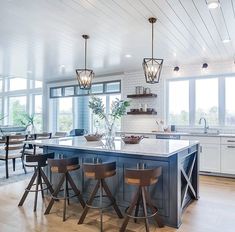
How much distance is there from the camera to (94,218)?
302cm

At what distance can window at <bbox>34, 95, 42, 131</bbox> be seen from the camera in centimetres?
918

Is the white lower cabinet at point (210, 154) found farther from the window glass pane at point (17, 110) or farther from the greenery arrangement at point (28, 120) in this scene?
the window glass pane at point (17, 110)

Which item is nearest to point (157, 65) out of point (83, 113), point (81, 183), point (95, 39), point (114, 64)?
point (95, 39)

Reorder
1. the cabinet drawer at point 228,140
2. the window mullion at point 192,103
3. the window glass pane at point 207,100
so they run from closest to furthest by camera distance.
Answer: the cabinet drawer at point 228,140, the window glass pane at point 207,100, the window mullion at point 192,103

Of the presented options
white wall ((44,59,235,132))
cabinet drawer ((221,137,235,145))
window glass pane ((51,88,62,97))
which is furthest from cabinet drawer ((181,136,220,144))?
window glass pane ((51,88,62,97))

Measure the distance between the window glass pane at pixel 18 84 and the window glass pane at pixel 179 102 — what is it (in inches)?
259

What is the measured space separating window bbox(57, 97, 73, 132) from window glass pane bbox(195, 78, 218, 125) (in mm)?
4341

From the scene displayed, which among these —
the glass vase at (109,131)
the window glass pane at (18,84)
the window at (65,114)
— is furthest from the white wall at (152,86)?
the window glass pane at (18,84)

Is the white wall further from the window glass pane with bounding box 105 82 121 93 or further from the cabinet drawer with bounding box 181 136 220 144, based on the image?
the cabinet drawer with bounding box 181 136 220 144

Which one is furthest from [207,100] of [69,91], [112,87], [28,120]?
[28,120]

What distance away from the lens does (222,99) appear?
5.76 metres

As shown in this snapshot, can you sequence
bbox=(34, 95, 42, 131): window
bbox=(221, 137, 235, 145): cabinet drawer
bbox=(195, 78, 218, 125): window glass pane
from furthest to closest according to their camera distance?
bbox=(34, 95, 42, 131): window → bbox=(195, 78, 218, 125): window glass pane → bbox=(221, 137, 235, 145): cabinet drawer

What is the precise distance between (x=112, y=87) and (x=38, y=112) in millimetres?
3730

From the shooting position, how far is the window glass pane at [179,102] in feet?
20.5
